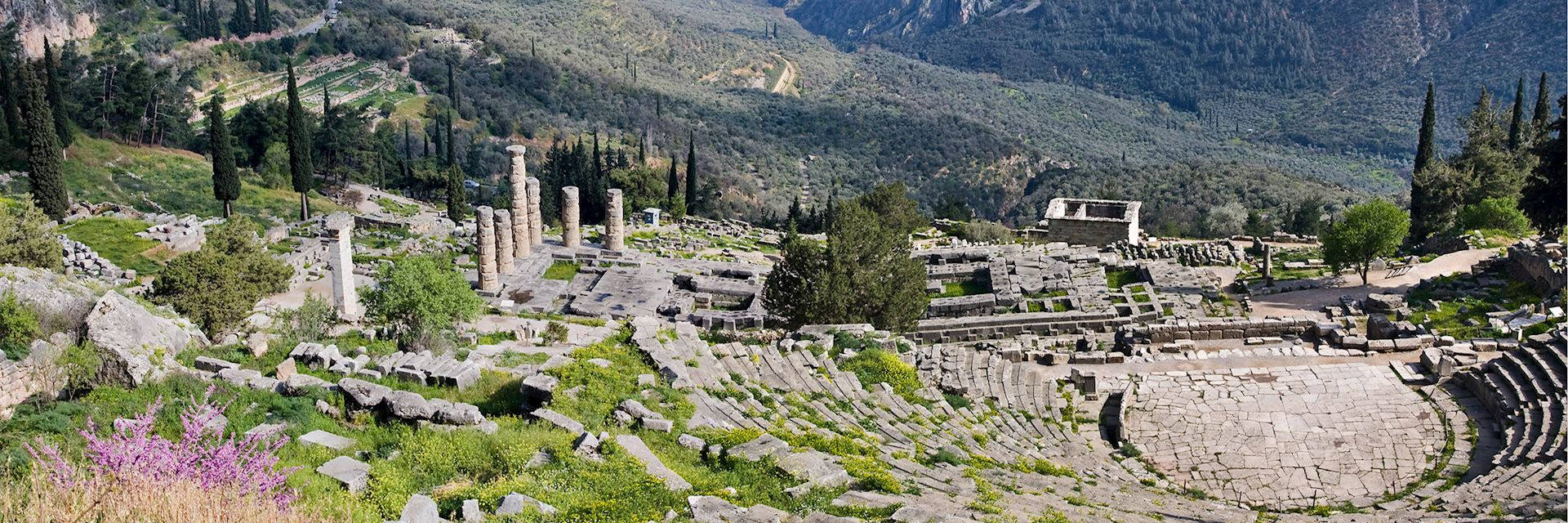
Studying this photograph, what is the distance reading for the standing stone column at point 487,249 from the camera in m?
34.2

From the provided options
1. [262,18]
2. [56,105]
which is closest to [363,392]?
[56,105]

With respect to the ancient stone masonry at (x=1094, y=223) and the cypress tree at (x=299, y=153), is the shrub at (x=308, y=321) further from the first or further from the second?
the ancient stone masonry at (x=1094, y=223)

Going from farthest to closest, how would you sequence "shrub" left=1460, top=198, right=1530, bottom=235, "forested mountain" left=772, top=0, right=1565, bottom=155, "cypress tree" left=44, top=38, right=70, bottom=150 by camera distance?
"forested mountain" left=772, top=0, right=1565, bottom=155
"cypress tree" left=44, top=38, right=70, bottom=150
"shrub" left=1460, top=198, right=1530, bottom=235

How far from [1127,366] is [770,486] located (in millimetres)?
12328

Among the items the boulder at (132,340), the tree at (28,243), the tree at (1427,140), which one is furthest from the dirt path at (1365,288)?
the tree at (28,243)

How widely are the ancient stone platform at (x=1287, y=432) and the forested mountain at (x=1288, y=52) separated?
8345 centimetres

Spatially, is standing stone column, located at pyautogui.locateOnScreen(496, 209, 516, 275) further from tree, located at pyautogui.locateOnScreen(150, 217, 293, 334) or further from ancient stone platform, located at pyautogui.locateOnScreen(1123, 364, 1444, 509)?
ancient stone platform, located at pyautogui.locateOnScreen(1123, 364, 1444, 509)

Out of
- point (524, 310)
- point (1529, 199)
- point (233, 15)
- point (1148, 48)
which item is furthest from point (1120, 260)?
point (1148, 48)

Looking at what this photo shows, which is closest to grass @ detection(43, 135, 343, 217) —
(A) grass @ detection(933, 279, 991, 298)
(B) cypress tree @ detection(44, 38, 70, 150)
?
(B) cypress tree @ detection(44, 38, 70, 150)

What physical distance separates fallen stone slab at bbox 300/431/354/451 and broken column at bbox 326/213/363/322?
1476 cm

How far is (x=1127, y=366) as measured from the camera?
931 inches

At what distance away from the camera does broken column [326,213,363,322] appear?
28469mm

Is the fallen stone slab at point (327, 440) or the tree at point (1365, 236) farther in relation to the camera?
the tree at point (1365, 236)

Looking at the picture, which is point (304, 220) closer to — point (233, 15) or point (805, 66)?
point (233, 15)
